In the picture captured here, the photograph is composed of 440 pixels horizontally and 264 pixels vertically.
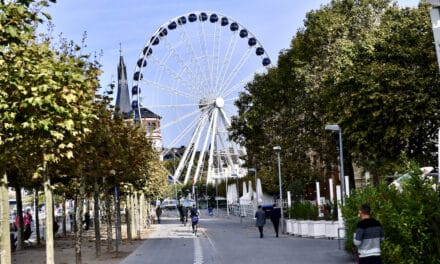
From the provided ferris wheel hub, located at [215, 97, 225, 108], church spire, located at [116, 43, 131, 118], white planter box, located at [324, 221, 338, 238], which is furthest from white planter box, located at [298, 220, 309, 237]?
church spire, located at [116, 43, 131, 118]

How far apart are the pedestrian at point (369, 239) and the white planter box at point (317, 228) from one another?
22378 millimetres

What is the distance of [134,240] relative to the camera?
134ft

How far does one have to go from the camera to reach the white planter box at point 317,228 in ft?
115

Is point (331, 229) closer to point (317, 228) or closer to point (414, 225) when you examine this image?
point (317, 228)

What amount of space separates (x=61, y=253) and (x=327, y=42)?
21336mm

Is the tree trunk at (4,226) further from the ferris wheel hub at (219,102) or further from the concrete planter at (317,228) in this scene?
the ferris wheel hub at (219,102)

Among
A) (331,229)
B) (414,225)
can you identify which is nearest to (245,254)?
(331,229)

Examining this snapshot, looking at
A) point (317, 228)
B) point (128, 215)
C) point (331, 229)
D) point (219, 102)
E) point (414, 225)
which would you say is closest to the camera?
point (414, 225)

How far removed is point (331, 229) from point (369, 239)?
21.6 m

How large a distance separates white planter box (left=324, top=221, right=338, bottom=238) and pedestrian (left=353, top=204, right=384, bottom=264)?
20.8 metres

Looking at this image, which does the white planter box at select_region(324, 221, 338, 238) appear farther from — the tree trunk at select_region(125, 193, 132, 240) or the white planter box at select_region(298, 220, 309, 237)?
the tree trunk at select_region(125, 193, 132, 240)

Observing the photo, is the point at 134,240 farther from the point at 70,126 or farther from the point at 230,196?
the point at 230,196

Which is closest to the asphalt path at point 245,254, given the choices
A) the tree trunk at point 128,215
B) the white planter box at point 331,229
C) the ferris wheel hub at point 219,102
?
the white planter box at point 331,229

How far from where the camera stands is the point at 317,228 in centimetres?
3550
